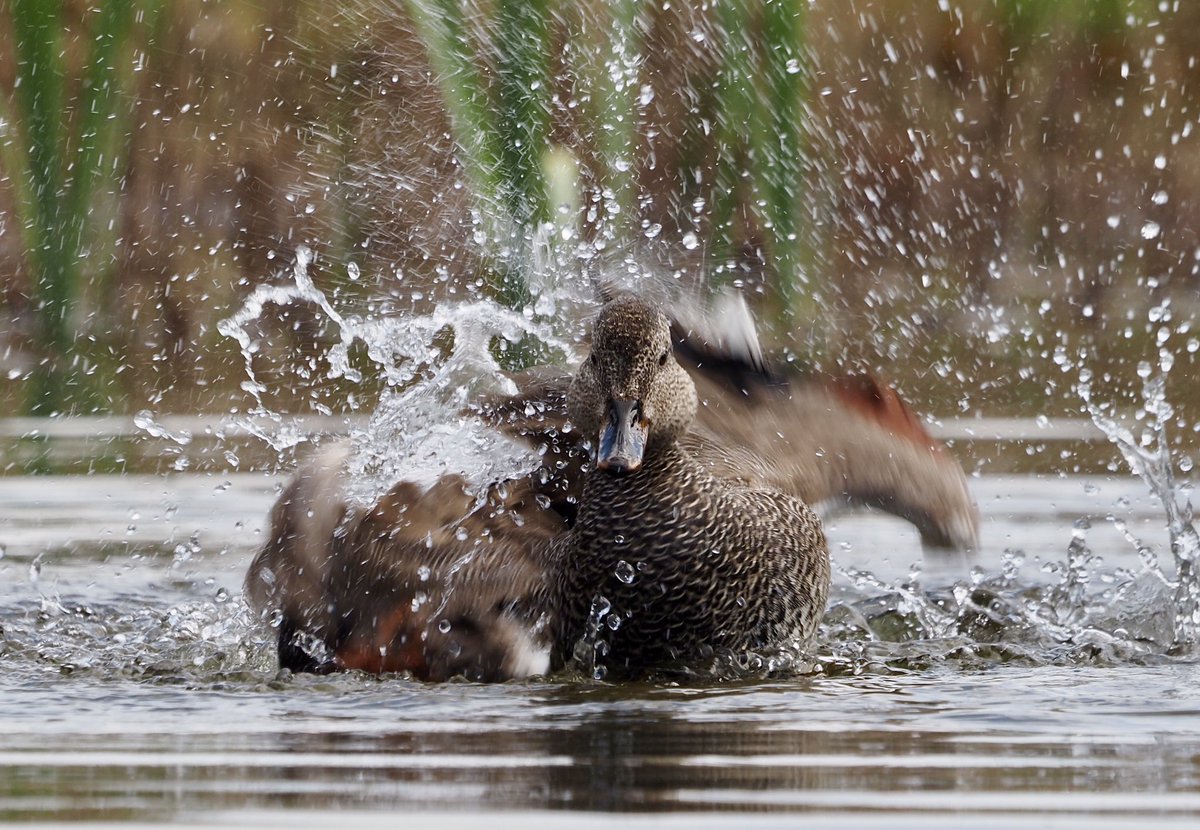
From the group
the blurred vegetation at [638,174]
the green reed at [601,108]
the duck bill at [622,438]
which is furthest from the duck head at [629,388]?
the green reed at [601,108]

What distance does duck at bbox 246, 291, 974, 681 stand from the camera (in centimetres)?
482

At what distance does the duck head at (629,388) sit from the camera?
4832 mm

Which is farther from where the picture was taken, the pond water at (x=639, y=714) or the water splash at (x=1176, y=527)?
the water splash at (x=1176, y=527)

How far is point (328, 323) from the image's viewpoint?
9.74 metres

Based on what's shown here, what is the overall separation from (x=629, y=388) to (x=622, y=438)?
0.39ft

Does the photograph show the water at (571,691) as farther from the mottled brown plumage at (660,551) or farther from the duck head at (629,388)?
the duck head at (629,388)

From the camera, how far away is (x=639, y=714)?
13.5ft

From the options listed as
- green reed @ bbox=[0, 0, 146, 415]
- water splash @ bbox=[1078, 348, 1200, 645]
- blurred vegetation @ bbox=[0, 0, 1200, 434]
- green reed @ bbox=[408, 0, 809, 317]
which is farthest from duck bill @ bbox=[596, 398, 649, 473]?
green reed @ bbox=[0, 0, 146, 415]

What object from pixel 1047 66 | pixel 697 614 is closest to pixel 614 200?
pixel 697 614

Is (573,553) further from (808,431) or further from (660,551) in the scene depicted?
(808,431)

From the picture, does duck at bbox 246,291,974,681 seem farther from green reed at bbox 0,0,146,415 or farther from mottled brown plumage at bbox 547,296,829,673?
green reed at bbox 0,0,146,415

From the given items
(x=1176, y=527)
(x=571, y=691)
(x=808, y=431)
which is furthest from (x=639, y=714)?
(x=1176, y=527)

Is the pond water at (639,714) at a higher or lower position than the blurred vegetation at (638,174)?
lower

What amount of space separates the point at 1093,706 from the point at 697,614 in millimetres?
1139
